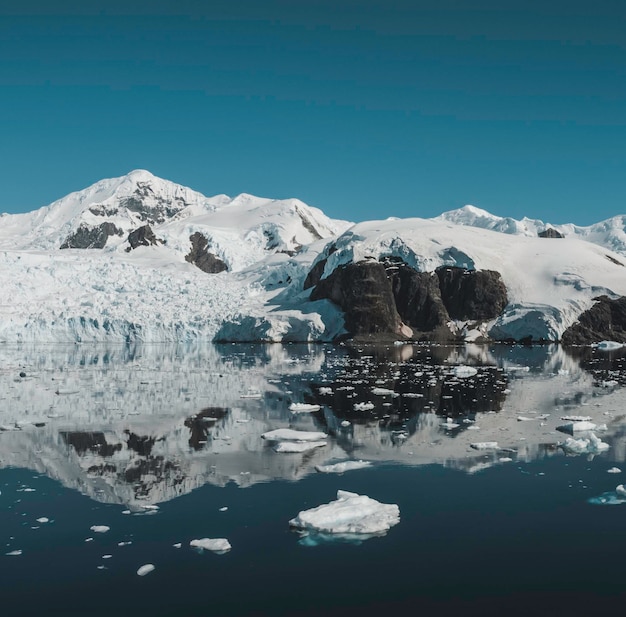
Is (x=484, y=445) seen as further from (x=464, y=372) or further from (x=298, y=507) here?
(x=464, y=372)

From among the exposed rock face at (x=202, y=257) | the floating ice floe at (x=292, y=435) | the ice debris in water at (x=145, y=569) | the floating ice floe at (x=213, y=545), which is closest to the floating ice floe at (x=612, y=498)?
the floating ice floe at (x=213, y=545)

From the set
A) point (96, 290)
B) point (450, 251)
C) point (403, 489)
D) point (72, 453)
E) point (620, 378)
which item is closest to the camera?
point (403, 489)

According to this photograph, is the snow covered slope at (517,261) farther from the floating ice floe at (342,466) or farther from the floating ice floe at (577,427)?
the floating ice floe at (342,466)

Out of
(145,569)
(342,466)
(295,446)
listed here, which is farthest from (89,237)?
(145,569)

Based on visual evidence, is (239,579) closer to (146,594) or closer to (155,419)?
(146,594)

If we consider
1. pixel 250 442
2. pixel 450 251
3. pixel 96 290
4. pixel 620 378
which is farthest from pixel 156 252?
pixel 250 442
